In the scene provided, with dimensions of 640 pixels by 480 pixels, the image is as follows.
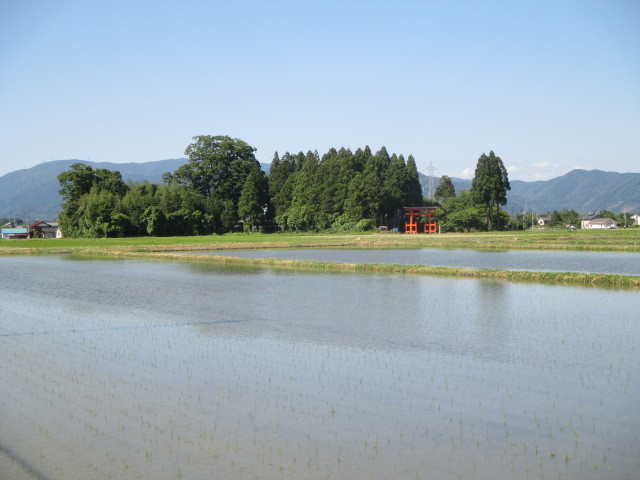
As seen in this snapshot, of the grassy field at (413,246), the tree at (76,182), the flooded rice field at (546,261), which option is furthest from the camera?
the tree at (76,182)

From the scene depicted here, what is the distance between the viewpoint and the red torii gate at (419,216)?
6862 centimetres

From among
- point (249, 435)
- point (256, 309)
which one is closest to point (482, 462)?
point (249, 435)

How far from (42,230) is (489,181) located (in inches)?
2398

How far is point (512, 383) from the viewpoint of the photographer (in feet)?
27.2

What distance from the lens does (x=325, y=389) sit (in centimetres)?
816

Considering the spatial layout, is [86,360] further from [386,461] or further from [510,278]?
[510,278]

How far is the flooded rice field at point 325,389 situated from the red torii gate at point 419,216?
2074 inches

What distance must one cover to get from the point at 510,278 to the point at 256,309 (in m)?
9.99

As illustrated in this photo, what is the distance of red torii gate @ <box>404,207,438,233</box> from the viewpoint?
68.6m

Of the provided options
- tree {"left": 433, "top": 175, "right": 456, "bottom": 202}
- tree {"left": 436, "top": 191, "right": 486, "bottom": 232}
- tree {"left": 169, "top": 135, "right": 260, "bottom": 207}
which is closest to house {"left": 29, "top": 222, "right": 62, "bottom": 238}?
tree {"left": 169, "top": 135, "right": 260, "bottom": 207}

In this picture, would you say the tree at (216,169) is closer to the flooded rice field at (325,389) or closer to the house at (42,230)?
the house at (42,230)

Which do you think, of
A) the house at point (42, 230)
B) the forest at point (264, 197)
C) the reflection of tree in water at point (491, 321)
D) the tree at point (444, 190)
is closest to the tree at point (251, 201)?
the forest at point (264, 197)

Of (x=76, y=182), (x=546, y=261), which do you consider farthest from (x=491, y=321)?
(x=76, y=182)

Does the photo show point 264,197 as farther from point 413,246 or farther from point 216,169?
point 413,246
